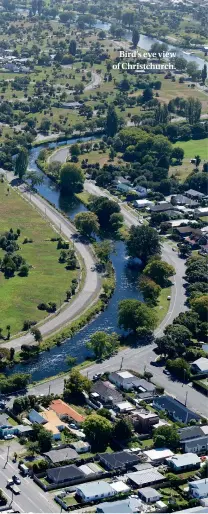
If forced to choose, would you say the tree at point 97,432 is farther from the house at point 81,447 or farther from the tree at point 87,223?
the tree at point 87,223

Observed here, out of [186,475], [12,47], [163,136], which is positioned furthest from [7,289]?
[12,47]

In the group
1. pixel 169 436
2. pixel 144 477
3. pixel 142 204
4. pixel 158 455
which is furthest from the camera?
pixel 142 204

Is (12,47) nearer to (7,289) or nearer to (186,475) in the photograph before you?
(7,289)

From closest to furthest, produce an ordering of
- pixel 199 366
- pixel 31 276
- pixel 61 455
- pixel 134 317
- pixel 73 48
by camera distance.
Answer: pixel 61 455 < pixel 199 366 < pixel 134 317 < pixel 31 276 < pixel 73 48

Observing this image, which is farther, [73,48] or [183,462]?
[73,48]

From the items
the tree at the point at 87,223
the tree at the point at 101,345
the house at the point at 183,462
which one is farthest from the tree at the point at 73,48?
the house at the point at 183,462

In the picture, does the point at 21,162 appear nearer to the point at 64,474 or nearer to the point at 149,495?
the point at 64,474

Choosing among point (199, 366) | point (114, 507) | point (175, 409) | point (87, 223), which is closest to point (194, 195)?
point (87, 223)
